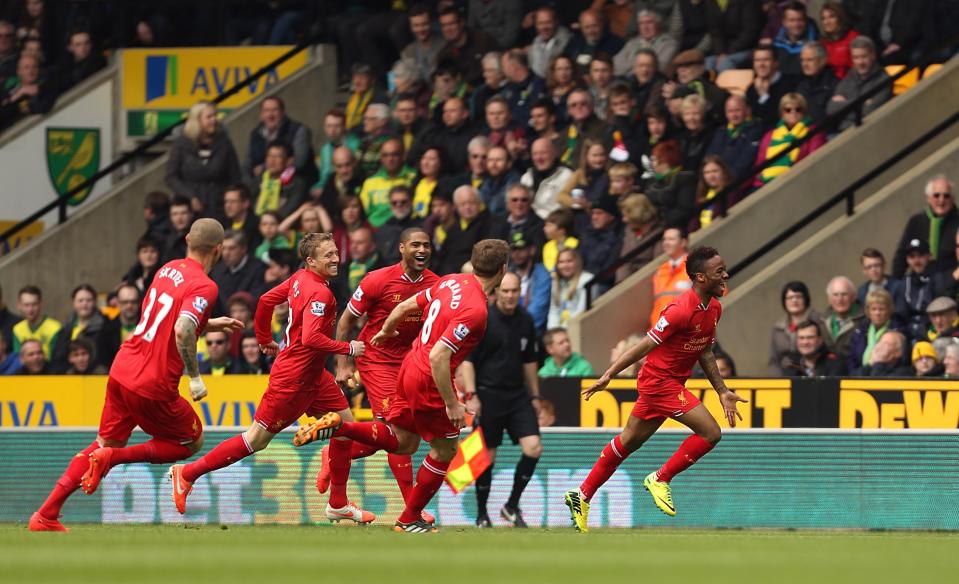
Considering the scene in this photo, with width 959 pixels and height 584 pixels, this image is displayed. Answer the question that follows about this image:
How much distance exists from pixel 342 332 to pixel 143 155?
11505mm

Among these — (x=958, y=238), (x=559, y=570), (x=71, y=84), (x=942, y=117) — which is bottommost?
(x=559, y=570)

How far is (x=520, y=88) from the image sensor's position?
799 inches

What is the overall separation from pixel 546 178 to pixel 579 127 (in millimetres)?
631

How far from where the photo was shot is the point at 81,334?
63.1 ft

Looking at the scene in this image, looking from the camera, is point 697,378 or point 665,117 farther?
point 665,117

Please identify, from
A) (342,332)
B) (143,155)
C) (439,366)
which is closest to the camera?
(439,366)

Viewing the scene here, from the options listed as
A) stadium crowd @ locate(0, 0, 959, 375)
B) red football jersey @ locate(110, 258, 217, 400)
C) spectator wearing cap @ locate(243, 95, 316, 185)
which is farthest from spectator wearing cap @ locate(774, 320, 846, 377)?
spectator wearing cap @ locate(243, 95, 316, 185)

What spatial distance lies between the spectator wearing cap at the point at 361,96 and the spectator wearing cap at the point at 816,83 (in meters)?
5.09

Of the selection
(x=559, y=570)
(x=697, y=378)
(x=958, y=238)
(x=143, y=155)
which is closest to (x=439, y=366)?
(x=559, y=570)

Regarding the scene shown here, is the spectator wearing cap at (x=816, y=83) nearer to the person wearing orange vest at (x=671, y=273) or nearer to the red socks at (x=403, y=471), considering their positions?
the person wearing orange vest at (x=671, y=273)

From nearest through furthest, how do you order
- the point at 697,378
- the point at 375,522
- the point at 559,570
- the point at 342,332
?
the point at 559,570 < the point at 342,332 < the point at 375,522 < the point at 697,378

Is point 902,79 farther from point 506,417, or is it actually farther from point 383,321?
point 383,321

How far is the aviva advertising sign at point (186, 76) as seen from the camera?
23891 mm

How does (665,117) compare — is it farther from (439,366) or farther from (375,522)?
(439,366)
